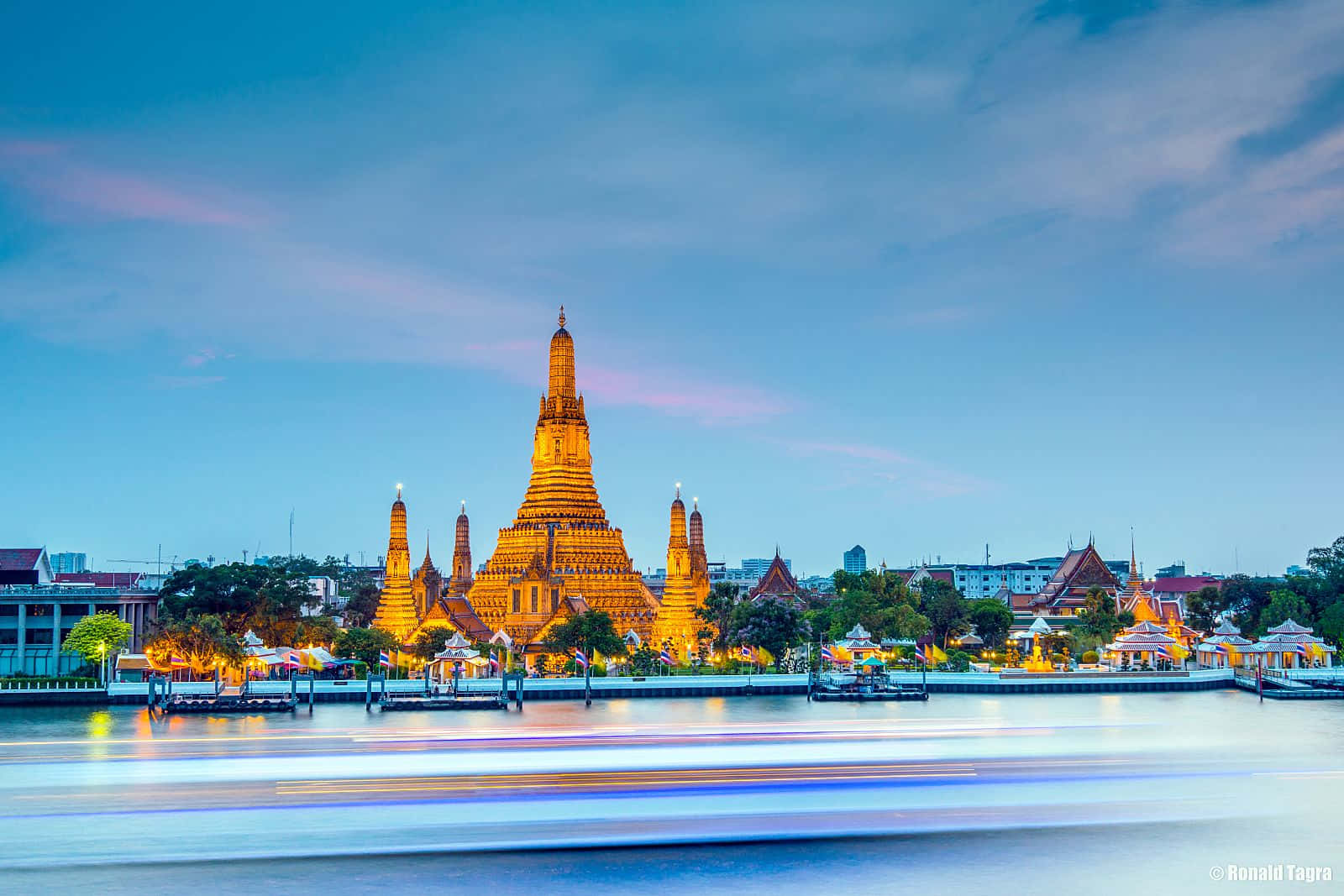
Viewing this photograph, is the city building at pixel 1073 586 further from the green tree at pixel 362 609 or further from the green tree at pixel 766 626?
the green tree at pixel 362 609

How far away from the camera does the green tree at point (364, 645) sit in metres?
74.0

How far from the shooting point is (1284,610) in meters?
81.8

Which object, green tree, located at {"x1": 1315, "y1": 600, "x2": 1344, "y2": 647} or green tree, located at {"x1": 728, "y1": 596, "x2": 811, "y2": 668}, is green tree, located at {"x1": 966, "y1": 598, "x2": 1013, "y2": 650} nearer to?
green tree, located at {"x1": 728, "y1": 596, "x2": 811, "y2": 668}

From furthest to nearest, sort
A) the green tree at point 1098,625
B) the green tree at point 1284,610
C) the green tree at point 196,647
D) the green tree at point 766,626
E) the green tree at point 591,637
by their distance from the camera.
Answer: the green tree at point 1098,625 → the green tree at point 1284,610 → the green tree at point 766,626 → the green tree at point 591,637 → the green tree at point 196,647

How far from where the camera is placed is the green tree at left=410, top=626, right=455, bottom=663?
76562 millimetres

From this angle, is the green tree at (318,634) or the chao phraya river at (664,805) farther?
the green tree at (318,634)

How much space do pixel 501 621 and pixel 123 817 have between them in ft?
178

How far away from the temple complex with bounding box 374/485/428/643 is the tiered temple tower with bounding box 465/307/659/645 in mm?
4809

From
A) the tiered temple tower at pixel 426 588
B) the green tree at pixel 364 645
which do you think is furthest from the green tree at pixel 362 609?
the green tree at pixel 364 645

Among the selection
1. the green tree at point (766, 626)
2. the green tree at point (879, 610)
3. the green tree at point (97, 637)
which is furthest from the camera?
the green tree at point (879, 610)

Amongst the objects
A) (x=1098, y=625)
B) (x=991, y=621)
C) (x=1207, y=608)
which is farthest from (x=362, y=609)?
(x=1207, y=608)

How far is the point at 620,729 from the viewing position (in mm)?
52312

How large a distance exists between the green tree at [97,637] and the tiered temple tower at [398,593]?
16315 mm

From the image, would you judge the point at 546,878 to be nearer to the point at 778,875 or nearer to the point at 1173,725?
the point at 778,875
